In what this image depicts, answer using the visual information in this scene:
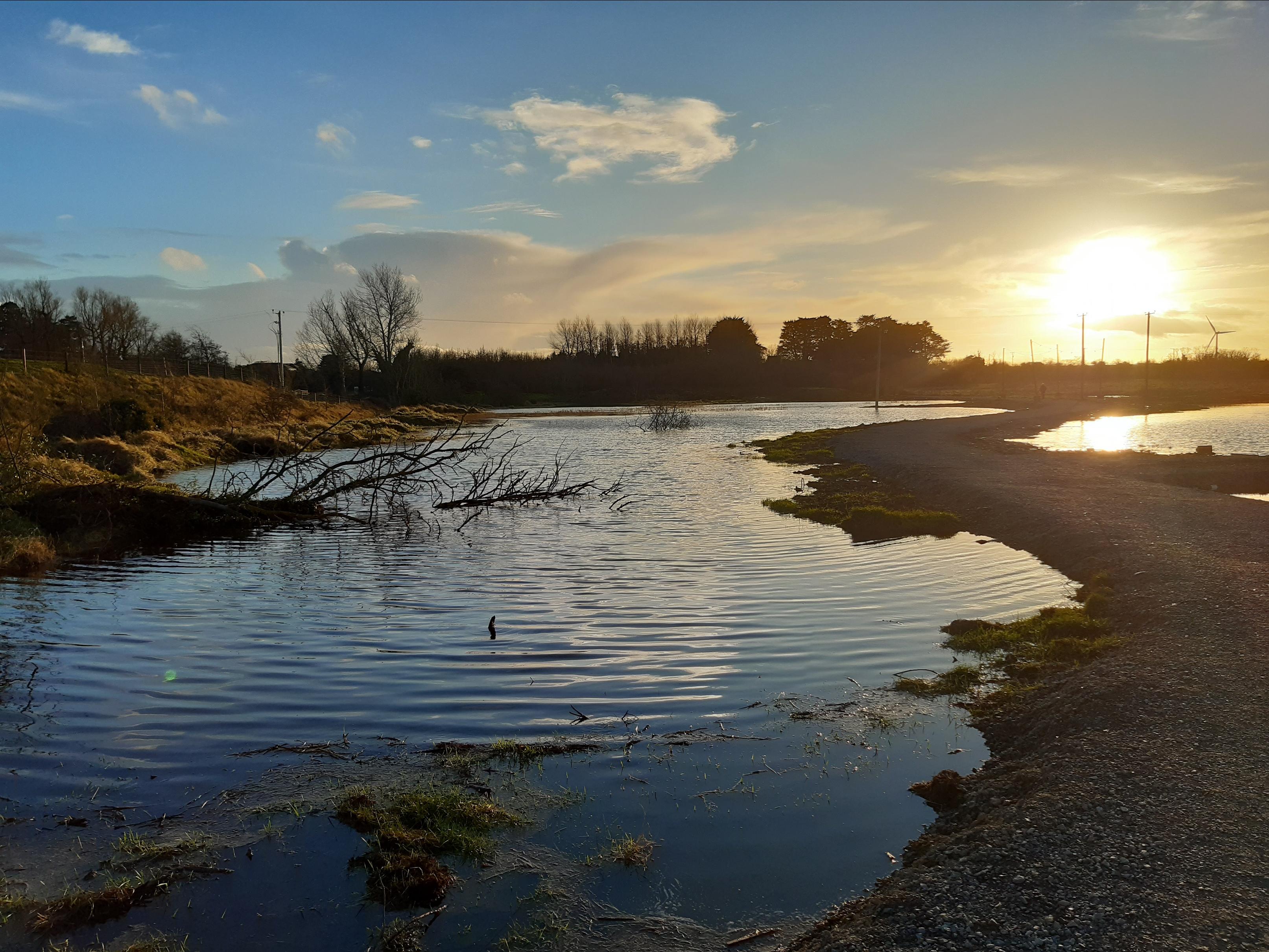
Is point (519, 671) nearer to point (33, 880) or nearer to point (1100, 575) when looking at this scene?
point (33, 880)

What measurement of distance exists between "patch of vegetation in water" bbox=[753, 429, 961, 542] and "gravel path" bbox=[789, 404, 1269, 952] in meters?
5.25

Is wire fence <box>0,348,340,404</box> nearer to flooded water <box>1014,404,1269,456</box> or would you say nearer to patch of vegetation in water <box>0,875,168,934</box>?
patch of vegetation in water <box>0,875,168,934</box>

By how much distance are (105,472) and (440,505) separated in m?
7.50

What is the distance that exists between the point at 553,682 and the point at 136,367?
195 ft

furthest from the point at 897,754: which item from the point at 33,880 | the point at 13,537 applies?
the point at 13,537

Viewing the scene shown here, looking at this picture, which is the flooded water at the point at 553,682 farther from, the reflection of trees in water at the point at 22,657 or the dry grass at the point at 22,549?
the dry grass at the point at 22,549

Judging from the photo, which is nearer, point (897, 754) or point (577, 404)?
point (897, 754)

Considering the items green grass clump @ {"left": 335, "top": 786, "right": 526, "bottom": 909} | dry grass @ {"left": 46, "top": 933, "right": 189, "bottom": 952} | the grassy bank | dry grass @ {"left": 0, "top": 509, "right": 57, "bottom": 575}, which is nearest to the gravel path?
green grass clump @ {"left": 335, "top": 786, "right": 526, "bottom": 909}

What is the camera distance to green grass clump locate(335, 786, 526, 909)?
4.52 m

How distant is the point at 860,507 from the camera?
59.7 feet

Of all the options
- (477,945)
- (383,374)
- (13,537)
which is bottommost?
(477,945)

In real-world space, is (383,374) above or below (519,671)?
above

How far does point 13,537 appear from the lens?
45.9ft

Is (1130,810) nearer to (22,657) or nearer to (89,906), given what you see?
(89,906)
